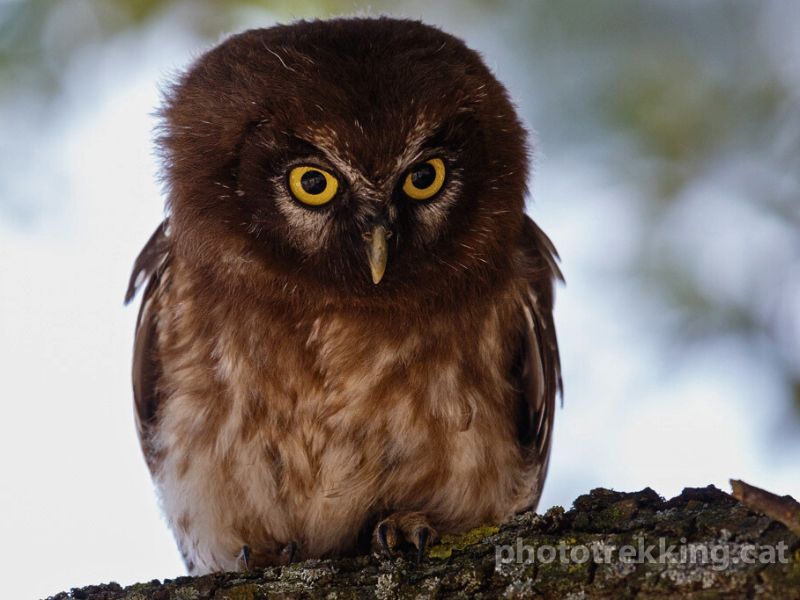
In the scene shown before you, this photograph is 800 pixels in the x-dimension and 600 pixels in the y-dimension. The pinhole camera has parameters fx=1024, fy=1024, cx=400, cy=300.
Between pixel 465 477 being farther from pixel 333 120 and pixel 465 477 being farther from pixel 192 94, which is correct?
pixel 192 94

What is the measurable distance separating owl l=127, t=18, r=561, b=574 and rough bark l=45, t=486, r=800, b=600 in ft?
1.65

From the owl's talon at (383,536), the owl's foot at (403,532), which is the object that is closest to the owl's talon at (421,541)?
the owl's foot at (403,532)

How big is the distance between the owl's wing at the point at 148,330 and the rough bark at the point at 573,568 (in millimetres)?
1705

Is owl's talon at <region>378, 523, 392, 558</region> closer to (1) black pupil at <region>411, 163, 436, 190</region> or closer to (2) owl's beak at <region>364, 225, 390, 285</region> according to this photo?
Answer: (2) owl's beak at <region>364, 225, 390, 285</region>

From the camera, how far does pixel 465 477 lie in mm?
4344

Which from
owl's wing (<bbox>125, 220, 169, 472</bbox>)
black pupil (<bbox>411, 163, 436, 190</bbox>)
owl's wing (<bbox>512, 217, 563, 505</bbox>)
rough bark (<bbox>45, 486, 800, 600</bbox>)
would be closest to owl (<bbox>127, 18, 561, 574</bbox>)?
black pupil (<bbox>411, 163, 436, 190</bbox>)

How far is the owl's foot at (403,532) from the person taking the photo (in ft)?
12.5

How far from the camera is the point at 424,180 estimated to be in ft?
13.4

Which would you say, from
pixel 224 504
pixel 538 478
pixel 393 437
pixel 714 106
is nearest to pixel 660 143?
pixel 714 106

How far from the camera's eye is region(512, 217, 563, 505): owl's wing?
4.83 m

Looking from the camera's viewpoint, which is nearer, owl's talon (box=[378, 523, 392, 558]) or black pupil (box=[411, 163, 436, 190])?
owl's talon (box=[378, 523, 392, 558])

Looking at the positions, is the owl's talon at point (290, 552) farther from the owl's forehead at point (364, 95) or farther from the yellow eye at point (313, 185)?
the owl's forehead at point (364, 95)

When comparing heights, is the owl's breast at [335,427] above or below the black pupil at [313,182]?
below

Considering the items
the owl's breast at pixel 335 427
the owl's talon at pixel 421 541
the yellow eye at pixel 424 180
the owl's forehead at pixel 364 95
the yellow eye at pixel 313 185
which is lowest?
the owl's talon at pixel 421 541
